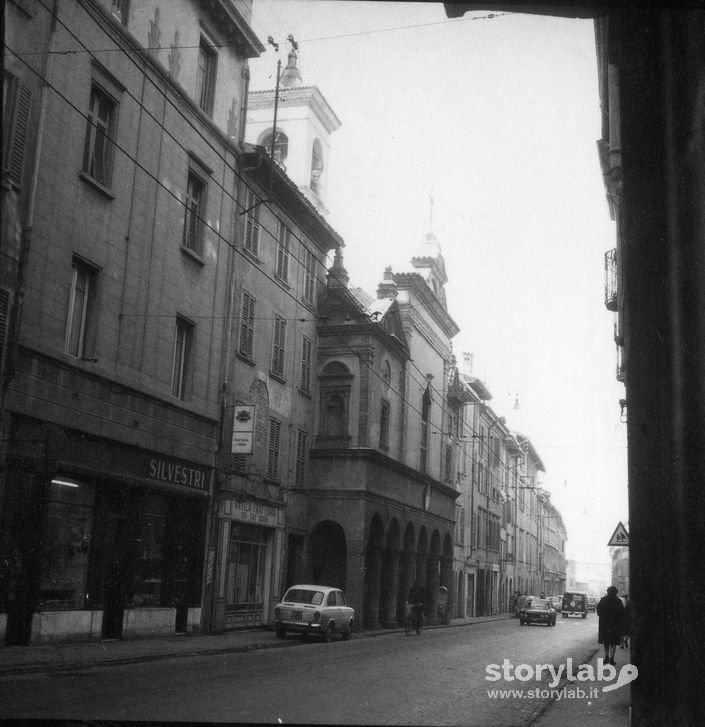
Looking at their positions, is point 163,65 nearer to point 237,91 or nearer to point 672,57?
point 237,91

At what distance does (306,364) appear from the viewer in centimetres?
3125

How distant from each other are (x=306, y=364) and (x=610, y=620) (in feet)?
54.7

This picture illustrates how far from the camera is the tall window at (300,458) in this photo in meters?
30.1

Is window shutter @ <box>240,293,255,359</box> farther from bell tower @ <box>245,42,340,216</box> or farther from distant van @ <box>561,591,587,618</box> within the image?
distant van @ <box>561,591,587,618</box>

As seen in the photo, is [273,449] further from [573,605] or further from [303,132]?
[573,605]

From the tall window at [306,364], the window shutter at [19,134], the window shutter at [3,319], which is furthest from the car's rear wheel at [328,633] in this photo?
the window shutter at [19,134]

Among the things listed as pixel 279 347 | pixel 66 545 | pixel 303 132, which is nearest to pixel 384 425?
pixel 279 347

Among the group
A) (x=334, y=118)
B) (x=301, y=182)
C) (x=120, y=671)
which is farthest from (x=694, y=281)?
(x=334, y=118)

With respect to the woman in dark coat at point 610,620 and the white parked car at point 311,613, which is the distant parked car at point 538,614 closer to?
the white parked car at point 311,613

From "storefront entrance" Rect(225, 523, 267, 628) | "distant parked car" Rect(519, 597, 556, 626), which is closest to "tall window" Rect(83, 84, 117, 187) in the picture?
"storefront entrance" Rect(225, 523, 267, 628)

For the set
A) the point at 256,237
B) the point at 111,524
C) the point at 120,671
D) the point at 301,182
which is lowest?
the point at 120,671

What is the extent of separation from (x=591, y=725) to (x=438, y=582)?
3506 centimetres

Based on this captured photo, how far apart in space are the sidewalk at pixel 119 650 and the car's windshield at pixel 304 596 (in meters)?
1.06

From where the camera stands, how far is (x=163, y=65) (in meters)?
20.6
